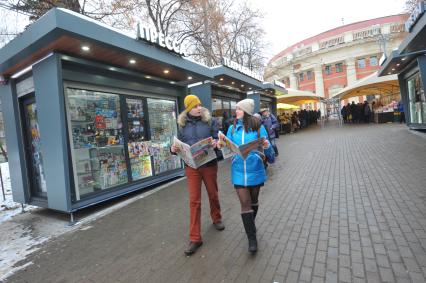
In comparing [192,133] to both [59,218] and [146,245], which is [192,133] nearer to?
[146,245]

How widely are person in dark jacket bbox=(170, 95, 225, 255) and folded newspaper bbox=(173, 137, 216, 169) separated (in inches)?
3.4

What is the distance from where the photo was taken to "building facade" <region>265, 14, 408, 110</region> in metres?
41.9

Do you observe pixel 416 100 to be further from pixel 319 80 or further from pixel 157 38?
pixel 319 80

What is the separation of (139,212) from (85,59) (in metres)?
3.29

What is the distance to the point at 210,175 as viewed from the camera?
3.40 meters

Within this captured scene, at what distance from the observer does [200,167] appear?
3.32 meters

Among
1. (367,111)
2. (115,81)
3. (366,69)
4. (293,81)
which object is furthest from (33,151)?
(366,69)

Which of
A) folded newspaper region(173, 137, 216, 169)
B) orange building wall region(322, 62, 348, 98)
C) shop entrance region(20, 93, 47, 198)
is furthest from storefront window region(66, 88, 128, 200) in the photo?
orange building wall region(322, 62, 348, 98)

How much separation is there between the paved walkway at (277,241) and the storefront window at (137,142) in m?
1.18

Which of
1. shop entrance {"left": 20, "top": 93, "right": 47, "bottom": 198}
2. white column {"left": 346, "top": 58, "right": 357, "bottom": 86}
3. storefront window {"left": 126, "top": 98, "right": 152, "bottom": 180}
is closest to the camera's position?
shop entrance {"left": 20, "top": 93, "right": 47, "bottom": 198}

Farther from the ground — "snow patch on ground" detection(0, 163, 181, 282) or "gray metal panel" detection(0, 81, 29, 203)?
"gray metal panel" detection(0, 81, 29, 203)

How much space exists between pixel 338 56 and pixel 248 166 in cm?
4925

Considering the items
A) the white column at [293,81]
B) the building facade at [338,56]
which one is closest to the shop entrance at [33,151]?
the building facade at [338,56]

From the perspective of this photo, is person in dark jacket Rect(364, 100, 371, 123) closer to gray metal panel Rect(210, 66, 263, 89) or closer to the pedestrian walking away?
gray metal panel Rect(210, 66, 263, 89)
